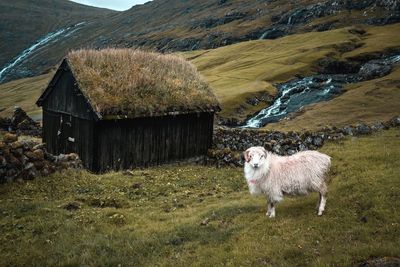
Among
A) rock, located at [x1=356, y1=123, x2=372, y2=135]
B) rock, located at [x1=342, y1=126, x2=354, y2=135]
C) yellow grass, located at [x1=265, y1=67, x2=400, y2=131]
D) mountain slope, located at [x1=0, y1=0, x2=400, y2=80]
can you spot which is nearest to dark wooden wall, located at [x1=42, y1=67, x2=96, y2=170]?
rock, located at [x1=342, y1=126, x2=354, y2=135]

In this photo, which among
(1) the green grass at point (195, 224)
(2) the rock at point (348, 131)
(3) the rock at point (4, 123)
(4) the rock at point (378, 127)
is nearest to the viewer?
(1) the green grass at point (195, 224)

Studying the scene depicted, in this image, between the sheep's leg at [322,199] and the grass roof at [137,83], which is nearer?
the sheep's leg at [322,199]

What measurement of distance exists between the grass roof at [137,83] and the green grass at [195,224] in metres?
7.95

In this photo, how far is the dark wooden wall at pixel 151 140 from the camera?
86.3 ft

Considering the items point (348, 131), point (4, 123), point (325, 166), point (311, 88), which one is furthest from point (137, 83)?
point (311, 88)

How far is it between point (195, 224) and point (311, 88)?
56750mm

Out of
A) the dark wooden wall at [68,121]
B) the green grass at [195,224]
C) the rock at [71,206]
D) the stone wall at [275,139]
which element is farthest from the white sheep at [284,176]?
the dark wooden wall at [68,121]

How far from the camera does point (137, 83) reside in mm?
27406

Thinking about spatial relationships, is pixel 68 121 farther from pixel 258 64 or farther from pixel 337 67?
pixel 258 64

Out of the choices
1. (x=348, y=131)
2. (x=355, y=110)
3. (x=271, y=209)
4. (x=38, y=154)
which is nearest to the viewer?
(x=271, y=209)

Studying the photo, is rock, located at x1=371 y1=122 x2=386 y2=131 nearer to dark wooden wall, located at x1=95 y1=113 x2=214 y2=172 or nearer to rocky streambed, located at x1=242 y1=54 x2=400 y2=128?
dark wooden wall, located at x1=95 y1=113 x2=214 y2=172

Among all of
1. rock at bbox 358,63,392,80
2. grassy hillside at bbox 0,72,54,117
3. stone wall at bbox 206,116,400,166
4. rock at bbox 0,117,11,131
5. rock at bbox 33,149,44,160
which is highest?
rock at bbox 358,63,392,80

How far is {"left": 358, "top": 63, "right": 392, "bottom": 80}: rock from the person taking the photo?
220 ft

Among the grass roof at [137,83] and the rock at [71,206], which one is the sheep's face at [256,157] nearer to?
the rock at [71,206]
